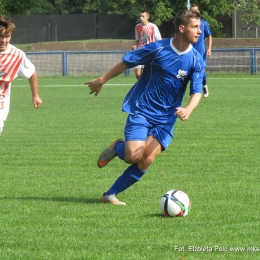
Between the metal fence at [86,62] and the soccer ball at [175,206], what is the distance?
25727 mm

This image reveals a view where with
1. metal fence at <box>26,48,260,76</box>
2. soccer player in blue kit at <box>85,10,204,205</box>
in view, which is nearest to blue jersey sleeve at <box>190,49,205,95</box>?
soccer player in blue kit at <box>85,10,204,205</box>

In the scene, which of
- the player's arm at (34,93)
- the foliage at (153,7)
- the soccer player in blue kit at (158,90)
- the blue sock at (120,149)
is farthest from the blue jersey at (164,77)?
the foliage at (153,7)

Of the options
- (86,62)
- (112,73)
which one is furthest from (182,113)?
(86,62)

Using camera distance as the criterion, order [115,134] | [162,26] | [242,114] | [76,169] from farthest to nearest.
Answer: [162,26] → [242,114] → [115,134] → [76,169]

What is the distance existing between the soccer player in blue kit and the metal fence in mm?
25008

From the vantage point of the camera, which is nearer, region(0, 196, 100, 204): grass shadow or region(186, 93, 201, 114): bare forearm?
region(186, 93, 201, 114): bare forearm

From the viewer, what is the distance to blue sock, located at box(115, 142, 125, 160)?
23.6 feet

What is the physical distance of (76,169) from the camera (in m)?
9.35

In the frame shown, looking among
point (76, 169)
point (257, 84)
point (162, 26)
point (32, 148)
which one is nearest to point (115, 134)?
point (32, 148)

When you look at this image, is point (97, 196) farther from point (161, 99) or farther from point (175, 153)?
point (175, 153)

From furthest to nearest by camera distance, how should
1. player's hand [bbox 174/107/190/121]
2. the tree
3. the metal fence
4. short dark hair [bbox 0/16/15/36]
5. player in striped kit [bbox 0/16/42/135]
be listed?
the tree, the metal fence, player in striped kit [bbox 0/16/42/135], short dark hair [bbox 0/16/15/36], player's hand [bbox 174/107/190/121]

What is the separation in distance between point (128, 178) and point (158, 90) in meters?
0.86

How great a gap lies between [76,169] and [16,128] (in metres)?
5.07

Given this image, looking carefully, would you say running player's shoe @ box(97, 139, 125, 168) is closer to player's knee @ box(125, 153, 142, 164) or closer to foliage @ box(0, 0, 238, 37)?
player's knee @ box(125, 153, 142, 164)
